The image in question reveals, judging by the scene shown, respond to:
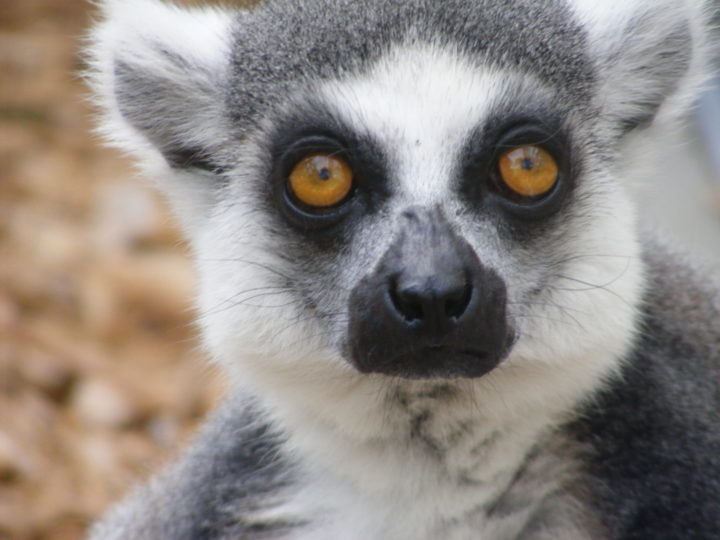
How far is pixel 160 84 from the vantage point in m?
3.58

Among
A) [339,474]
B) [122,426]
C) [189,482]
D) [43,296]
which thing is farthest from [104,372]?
[339,474]

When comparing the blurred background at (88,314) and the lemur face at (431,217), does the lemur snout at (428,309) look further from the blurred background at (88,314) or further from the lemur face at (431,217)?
the blurred background at (88,314)

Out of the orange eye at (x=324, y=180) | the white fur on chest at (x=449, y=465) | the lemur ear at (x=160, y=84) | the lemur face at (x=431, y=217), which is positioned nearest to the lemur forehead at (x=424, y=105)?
the lemur face at (x=431, y=217)

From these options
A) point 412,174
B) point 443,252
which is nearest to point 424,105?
point 412,174

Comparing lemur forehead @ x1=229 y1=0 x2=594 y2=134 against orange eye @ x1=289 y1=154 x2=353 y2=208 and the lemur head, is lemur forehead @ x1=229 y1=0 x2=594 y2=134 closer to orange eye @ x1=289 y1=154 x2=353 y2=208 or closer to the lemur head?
the lemur head

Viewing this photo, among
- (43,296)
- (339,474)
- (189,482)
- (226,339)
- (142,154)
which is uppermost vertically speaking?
(142,154)

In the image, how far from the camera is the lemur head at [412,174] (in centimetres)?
291

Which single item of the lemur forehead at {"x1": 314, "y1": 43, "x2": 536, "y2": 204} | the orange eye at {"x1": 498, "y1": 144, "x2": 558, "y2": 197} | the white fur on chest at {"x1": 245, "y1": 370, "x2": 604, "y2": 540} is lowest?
the white fur on chest at {"x1": 245, "y1": 370, "x2": 604, "y2": 540}

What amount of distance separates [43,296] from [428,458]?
4705 millimetres

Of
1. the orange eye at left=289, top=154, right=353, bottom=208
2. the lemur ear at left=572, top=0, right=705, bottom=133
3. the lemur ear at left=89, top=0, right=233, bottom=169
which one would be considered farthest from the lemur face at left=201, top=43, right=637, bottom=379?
the lemur ear at left=89, top=0, right=233, bottom=169

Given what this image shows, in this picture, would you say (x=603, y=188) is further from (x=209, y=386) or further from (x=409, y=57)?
(x=209, y=386)

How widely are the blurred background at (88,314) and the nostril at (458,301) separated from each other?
2.31 meters

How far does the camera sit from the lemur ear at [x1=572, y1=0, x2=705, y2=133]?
3436mm

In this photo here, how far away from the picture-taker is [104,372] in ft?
22.2
